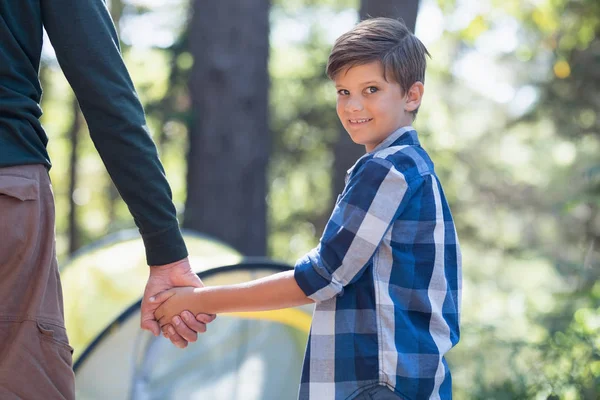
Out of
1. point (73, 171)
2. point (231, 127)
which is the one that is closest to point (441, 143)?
point (231, 127)

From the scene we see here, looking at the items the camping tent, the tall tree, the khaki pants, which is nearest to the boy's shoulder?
the khaki pants

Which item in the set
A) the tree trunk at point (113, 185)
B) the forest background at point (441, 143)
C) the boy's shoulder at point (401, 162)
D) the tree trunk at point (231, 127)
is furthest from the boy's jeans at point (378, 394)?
the tree trunk at point (113, 185)

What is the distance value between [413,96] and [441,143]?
8256 millimetres

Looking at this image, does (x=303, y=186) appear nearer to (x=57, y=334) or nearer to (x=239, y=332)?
(x=239, y=332)

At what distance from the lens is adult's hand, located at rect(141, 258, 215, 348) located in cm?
235

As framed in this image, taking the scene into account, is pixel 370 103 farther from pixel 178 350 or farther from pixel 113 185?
pixel 113 185

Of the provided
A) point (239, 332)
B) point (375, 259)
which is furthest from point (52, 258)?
point (239, 332)

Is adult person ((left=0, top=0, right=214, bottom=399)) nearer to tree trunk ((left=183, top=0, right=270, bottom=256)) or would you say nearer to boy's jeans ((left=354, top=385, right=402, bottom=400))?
boy's jeans ((left=354, top=385, right=402, bottom=400))

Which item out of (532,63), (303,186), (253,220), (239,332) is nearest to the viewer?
(239,332)

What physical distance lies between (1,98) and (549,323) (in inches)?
198

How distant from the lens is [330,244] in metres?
1.99

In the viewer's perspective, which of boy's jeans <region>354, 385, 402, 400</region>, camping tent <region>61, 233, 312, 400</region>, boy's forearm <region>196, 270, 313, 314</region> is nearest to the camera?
boy's jeans <region>354, 385, 402, 400</region>

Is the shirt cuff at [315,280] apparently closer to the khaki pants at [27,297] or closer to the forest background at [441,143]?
the khaki pants at [27,297]

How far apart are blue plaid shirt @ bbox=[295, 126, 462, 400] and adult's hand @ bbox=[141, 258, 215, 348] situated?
467 millimetres
